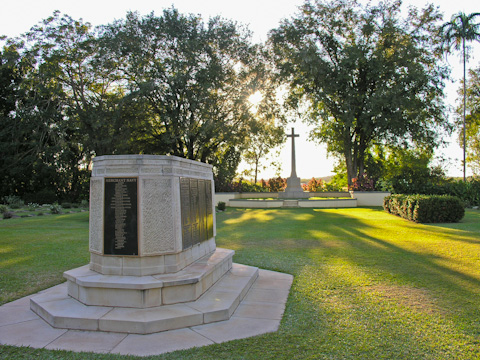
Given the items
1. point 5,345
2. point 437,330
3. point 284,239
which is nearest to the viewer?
point 5,345

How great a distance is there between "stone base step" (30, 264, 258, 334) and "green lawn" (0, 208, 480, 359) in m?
0.56

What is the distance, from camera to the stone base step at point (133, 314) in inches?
149

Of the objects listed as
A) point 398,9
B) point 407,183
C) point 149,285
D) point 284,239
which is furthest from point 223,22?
point 149,285

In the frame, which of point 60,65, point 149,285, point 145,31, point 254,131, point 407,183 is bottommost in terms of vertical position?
point 149,285

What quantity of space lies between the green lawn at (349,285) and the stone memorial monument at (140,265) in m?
0.67

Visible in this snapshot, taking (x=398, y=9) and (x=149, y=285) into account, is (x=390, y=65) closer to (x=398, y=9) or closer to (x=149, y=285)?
(x=398, y=9)

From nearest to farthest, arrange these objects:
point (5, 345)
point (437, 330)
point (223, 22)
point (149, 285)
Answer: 1. point (5, 345)
2. point (437, 330)
3. point (149, 285)
4. point (223, 22)

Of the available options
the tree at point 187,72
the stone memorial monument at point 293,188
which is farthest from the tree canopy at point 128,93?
the stone memorial monument at point 293,188

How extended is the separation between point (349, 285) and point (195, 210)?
277 centimetres

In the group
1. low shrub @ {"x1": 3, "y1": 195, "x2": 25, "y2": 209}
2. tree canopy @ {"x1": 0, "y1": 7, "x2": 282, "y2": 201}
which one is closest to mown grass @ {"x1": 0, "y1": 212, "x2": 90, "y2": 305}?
low shrub @ {"x1": 3, "y1": 195, "x2": 25, "y2": 209}

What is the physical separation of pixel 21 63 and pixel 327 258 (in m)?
26.2

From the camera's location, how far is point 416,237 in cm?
1039

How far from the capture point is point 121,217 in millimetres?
4594

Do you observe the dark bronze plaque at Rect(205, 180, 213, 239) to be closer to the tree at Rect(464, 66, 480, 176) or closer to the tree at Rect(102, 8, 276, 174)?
the tree at Rect(102, 8, 276, 174)
